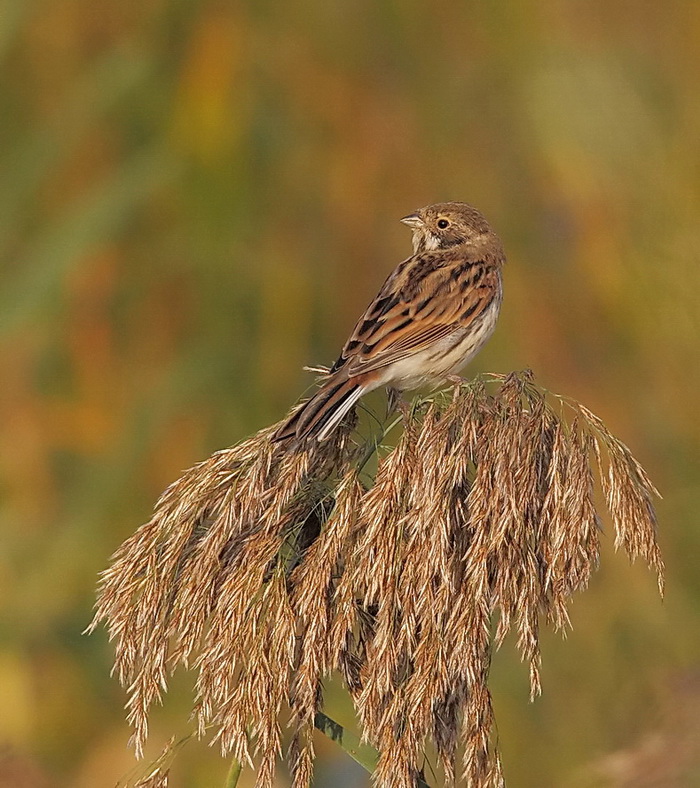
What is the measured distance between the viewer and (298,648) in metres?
2.40

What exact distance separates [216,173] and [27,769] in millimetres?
2003

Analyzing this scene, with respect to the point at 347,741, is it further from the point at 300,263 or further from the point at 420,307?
the point at 300,263

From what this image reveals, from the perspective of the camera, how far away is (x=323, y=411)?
280 cm

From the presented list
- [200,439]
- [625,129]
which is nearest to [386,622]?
[200,439]


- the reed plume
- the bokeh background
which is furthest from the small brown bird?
the bokeh background

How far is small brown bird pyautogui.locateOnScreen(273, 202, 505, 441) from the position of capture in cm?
→ 322

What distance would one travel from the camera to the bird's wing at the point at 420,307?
3.32 meters

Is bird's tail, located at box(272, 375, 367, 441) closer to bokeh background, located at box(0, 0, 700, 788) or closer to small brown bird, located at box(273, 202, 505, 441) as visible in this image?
small brown bird, located at box(273, 202, 505, 441)

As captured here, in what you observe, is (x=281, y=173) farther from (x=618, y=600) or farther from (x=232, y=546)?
(x=232, y=546)

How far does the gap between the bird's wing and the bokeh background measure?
781 millimetres

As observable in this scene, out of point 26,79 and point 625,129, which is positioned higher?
point 26,79

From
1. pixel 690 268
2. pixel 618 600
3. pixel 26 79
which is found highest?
pixel 26 79

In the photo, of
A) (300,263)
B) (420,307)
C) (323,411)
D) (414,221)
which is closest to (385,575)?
(323,411)

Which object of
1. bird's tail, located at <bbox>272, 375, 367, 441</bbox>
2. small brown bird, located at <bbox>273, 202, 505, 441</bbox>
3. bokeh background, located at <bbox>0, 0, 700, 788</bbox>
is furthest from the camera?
bokeh background, located at <bbox>0, 0, 700, 788</bbox>
